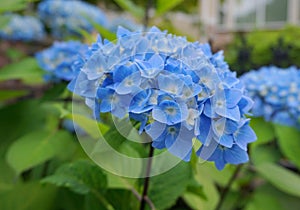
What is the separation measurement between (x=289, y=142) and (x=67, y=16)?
99 centimetres

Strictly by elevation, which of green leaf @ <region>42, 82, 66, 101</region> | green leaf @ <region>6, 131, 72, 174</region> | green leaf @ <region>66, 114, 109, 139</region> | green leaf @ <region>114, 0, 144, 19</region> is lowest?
green leaf @ <region>6, 131, 72, 174</region>

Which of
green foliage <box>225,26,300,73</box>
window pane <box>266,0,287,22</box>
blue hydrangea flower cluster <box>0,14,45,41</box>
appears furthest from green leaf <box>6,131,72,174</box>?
window pane <box>266,0,287,22</box>

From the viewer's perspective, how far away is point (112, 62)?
44cm

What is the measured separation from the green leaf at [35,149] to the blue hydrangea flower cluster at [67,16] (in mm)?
692

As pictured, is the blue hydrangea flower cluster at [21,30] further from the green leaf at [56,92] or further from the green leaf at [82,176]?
the green leaf at [82,176]

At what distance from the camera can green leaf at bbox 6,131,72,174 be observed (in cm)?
80

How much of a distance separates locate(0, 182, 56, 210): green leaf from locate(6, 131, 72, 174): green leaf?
5 cm

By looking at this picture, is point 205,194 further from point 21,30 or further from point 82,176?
point 21,30

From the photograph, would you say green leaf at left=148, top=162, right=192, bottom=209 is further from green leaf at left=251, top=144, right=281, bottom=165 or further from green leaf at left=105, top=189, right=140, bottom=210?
green leaf at left=251, top=144, right=281, bottom=165

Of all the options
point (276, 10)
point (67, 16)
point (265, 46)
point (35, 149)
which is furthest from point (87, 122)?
point (276, 10)

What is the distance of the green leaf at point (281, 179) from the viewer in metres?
0.75

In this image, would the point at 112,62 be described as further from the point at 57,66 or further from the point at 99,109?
the point at 57,66

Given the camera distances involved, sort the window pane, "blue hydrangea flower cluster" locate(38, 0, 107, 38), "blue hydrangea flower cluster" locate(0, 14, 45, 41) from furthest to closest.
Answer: the window pane, "blue hydrangea flower cluster" locate(0, 14, 45, 41), "blue hydrangea flower cluster" locate(38, 0, 107, 38)

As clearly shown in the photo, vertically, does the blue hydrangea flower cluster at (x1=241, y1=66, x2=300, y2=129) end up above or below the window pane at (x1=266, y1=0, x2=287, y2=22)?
above
